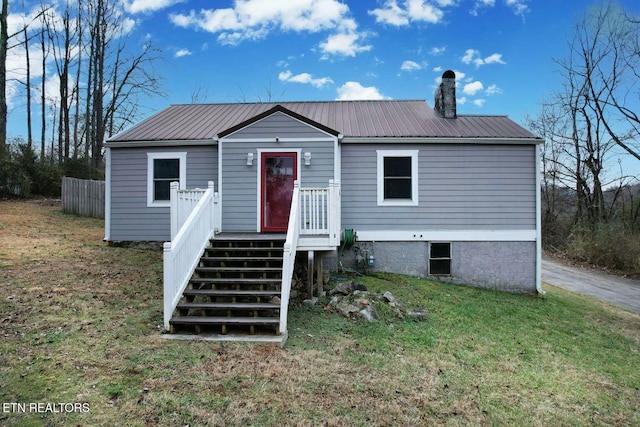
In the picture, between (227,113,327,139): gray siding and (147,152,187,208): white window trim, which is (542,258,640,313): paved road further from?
(147,152,187,208): white window trim

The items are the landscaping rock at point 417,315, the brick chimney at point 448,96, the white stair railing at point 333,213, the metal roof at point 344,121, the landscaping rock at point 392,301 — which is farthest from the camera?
the brick chimney at point 448,96

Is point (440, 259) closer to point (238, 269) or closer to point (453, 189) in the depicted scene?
point (453, 189)

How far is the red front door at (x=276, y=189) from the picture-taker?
890 centimetres

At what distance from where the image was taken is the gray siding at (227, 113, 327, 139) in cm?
874

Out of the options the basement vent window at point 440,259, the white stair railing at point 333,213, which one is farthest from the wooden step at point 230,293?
the basement vent window at point 440,259

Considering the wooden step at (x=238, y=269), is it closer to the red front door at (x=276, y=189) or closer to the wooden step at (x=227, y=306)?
the wooden step at (x=227, y=306)

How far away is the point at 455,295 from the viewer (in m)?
Result: 8.34

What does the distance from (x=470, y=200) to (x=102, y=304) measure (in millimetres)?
8242

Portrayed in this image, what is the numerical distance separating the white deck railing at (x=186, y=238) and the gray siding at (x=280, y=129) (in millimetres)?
1985

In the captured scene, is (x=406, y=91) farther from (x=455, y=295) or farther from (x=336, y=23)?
(x=455, y=295)

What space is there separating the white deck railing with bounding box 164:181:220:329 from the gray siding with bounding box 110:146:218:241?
2864 millimetres

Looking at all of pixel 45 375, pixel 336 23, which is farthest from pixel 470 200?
pixel 336 23

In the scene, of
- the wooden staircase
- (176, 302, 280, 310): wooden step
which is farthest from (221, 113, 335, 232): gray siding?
(176, 302, 280, 310): wooden step

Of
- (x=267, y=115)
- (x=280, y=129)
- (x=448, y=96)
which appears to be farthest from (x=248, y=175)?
(x=448, y=96)
